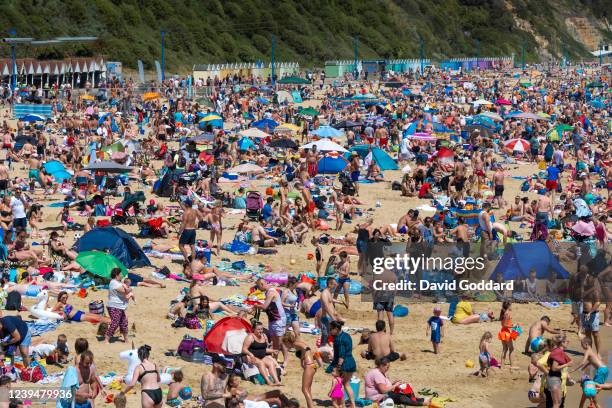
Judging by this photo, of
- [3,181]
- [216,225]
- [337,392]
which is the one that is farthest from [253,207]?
[337,392]

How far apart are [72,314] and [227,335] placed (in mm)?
2515

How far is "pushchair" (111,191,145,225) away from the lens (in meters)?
19.0

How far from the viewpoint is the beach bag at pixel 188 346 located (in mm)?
12250

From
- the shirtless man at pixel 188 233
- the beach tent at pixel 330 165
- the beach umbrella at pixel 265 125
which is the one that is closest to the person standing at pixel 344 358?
the shirtless man at pixel 188 233

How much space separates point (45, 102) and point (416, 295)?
27.6 metres

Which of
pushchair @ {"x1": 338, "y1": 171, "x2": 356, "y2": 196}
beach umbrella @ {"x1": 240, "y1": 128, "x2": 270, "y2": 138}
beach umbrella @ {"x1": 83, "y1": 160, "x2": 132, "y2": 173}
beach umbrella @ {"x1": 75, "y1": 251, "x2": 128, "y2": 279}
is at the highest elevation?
beach umbrella @ {"x1": 240, "y1": 128, "x2": 270, "y2": 138}

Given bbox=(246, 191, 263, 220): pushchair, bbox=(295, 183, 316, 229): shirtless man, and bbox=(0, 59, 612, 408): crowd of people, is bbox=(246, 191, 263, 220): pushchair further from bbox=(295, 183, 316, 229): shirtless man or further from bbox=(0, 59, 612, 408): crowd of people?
bbox=(295, 183, 316, 229): shirtless man

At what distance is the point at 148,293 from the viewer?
14.9 m

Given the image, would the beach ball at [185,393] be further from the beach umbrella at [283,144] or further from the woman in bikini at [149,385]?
the beach umbrella at [283,144]

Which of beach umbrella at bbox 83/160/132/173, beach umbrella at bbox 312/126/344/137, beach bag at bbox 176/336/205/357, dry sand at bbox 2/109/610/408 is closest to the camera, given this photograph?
dry sand at bbox 2/109/610/408

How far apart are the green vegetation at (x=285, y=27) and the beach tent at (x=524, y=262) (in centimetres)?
4197

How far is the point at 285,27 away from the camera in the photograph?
81875 millimetres

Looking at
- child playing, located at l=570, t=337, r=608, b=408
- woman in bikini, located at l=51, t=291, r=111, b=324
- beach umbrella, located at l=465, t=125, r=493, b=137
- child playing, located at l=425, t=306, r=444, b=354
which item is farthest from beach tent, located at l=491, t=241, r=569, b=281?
beach umbrella, located at l=465, t=125, r=493, b=137

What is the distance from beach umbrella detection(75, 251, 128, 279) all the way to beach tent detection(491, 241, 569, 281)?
17.7 feet
